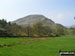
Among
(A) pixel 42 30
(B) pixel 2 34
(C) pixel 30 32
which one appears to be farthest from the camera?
(A) pixel 42 30

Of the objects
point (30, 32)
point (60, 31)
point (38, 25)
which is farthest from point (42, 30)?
point (60, 31)

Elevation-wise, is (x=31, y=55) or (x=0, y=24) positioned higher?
(x=0, y=24)

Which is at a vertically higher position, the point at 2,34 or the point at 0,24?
the point at 0,24

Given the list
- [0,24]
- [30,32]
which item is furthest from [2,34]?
[0,24]

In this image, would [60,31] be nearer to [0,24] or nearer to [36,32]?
[36,32]

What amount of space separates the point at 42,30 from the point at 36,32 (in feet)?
20.4

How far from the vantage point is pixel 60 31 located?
11881 cm

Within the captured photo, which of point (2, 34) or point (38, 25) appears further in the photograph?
point (38, 25)

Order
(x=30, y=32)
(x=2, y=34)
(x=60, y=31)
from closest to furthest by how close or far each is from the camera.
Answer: (x=2, y=34)
(x=30, y=32)
(x=60, y=31)

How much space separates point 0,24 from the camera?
103 m

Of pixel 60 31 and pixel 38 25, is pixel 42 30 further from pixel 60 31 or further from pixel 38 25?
pixel 60 31

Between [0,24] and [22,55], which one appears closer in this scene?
[22,55]

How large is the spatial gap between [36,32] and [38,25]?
8.26m

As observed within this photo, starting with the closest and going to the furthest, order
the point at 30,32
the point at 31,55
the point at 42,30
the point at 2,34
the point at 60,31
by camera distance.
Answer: the point at 31,55, the point at 2,34, the point at 30,32, the point at 42,30, the point at 60,31
